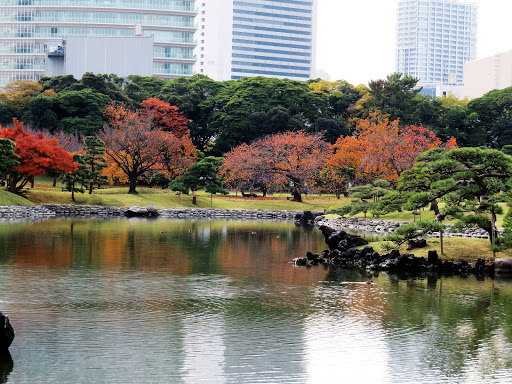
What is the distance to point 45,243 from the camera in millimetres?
29016

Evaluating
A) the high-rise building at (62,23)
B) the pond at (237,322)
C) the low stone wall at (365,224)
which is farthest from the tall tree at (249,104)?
the pond at (237,322)

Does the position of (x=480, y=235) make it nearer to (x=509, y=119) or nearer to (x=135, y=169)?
(x=135, y=169)

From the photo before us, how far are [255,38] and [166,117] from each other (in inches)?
4103

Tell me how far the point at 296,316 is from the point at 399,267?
29.5 feet

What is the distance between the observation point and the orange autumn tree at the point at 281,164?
5866 centimetres

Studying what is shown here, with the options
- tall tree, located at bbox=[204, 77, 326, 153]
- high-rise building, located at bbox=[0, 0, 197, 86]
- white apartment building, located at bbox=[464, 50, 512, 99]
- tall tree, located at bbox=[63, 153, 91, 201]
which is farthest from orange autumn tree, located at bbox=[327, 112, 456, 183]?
white apartment building, located at bbox=[464, 50, 512, 99]

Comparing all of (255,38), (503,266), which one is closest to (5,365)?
(503,266)

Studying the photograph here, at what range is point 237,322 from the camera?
1459cm

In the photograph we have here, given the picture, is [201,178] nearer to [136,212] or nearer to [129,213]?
[136,212]

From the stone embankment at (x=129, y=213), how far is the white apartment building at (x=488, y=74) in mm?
69540

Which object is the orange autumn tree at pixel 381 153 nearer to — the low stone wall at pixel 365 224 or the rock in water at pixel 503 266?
the low stone wall at pixel 365 224

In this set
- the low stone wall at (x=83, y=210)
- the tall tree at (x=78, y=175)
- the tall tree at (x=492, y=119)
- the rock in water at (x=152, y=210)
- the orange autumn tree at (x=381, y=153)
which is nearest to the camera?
the orange autumn tree at (x=381, y=153)

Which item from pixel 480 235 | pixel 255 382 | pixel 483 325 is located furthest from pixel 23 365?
pixel 480 235

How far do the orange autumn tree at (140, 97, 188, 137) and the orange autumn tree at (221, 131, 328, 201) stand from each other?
9.43 metres
